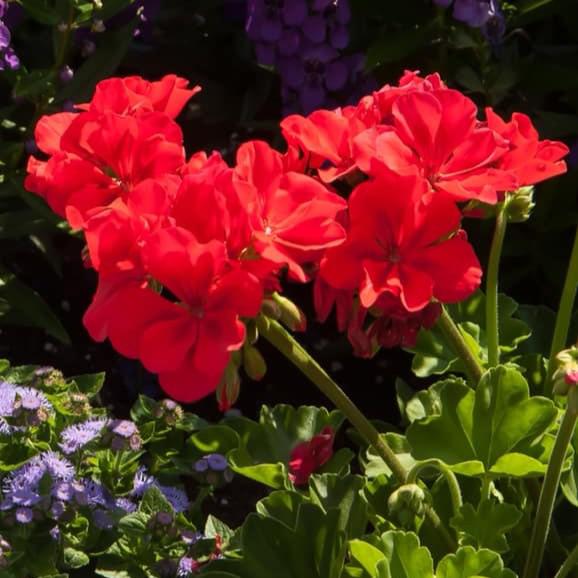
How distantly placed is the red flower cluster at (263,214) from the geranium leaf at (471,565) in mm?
226

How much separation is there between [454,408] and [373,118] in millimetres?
337

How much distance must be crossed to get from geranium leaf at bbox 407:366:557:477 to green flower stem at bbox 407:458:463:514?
16mm

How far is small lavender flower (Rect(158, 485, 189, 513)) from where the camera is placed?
5.91ft

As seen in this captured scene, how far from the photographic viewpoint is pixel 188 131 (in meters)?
2.89

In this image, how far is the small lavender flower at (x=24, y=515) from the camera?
5.37 feet

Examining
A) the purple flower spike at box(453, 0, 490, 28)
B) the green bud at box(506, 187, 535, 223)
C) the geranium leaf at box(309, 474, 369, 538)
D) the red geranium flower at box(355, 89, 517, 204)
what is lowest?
the geranium leaf at box(309, 474, 369, 538)

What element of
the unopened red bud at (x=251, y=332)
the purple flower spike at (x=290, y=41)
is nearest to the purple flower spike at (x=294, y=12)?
the purple flower spike at (x=290, y=41)

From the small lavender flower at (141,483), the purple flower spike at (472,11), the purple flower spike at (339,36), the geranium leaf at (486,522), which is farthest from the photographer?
the purple flower spike at (339,36)

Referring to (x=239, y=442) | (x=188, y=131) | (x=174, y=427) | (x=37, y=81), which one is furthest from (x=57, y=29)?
(x=239, y=442)

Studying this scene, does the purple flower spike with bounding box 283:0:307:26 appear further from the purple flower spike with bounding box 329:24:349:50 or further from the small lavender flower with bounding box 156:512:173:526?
the small lavender flower with bounding box 156:512:173:526

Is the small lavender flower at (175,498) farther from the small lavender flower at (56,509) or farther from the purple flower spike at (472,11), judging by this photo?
the purple flower spike at (472,11)

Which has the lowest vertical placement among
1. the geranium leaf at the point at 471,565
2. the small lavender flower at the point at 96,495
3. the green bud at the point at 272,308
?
the small lavender flower at the point at 96,495

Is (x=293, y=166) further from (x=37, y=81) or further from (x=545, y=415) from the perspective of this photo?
(x=37, y=81)

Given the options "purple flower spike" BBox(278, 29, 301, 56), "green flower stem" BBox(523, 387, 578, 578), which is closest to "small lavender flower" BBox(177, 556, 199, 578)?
"green flower stem" BBox(523, 387, 578, 578)
